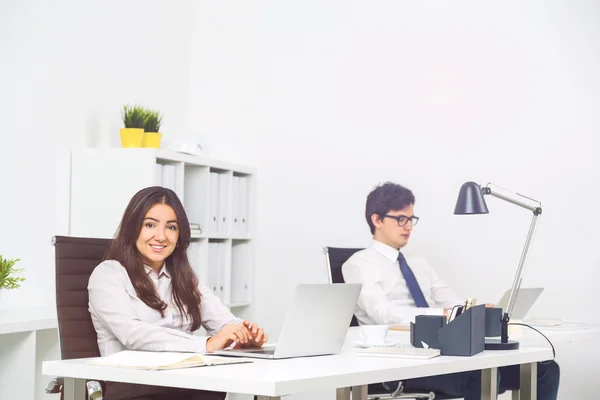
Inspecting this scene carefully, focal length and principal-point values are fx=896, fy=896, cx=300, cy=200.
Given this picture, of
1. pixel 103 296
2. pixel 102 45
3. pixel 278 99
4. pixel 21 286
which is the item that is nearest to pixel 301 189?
pixel 278 99

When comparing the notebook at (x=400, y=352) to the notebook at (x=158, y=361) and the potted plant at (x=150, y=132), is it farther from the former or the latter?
the potted plant at (x=150, y=132)

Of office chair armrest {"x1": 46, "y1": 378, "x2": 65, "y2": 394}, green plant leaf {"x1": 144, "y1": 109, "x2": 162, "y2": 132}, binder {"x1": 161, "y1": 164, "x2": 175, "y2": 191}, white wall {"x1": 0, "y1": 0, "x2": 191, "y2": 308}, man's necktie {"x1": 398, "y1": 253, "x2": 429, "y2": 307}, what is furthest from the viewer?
green plant leaf {"x1": 144, "y1": 109, "x2": 162, "y2": 132}

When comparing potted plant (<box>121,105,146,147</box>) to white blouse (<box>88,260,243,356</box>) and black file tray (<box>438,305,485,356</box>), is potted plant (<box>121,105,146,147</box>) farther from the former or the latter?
black file tray (<box>438,305,485,356</box>)

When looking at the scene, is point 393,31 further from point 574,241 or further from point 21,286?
point 21,286

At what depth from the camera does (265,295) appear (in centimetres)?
529

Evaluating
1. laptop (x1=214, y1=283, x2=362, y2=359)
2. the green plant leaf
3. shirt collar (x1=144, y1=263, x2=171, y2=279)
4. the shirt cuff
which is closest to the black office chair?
shirt collar (x1=144, y1=263, x2=171, y2=279)

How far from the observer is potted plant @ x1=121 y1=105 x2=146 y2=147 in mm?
4320

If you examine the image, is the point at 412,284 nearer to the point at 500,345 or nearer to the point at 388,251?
the point at 388,251

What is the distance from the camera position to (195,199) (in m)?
4.74

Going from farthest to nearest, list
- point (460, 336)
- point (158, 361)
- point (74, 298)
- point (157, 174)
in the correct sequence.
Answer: point (157, 174)
point (74, 298)
point (460, 336)
point (158, 361)

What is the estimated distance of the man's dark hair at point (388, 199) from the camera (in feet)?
13.3

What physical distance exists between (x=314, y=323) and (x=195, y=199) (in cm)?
Result: 268

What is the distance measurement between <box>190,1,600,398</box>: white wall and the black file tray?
8.05ft

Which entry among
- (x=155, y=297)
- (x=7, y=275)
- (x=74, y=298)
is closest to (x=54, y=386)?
(x=74, y=298)
